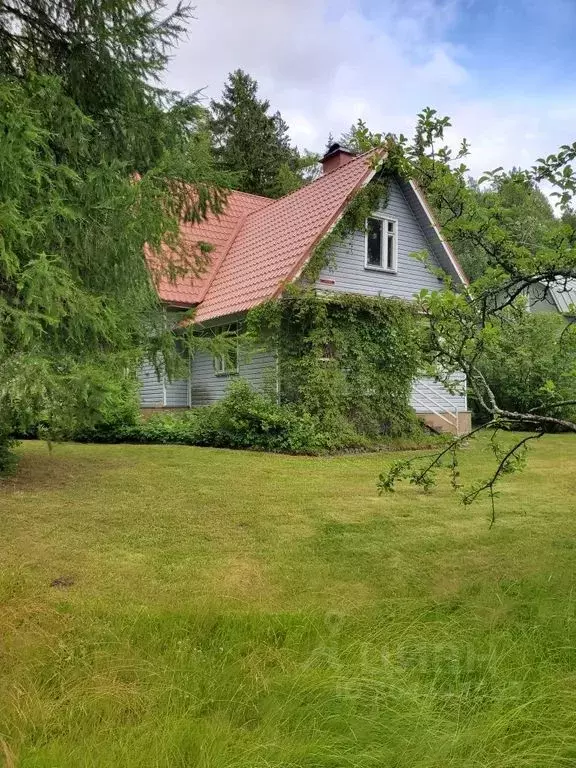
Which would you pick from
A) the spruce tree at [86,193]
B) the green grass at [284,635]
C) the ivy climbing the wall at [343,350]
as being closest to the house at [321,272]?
the ivy climbing the wall at [343,350]

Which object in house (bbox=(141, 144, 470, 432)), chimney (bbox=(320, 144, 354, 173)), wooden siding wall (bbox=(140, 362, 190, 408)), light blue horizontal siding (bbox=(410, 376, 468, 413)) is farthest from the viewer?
chimney (bbox=(320, 144, 354, 173))

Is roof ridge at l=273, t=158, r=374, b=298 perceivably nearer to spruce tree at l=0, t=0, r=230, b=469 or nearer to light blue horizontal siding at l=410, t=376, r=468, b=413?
light blue horizontal siding at l=410, t=376, r=468, b=413

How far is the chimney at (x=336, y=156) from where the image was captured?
17.8 m

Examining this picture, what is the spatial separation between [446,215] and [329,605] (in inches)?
116

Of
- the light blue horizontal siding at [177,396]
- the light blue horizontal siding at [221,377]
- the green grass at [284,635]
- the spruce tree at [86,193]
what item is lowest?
the green grass at [284,635]

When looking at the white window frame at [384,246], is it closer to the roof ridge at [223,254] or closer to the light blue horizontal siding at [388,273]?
the light blue horizontal siding at [388,273]

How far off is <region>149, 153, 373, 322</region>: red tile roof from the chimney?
1774mm

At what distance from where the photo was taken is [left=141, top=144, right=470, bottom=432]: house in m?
13.6

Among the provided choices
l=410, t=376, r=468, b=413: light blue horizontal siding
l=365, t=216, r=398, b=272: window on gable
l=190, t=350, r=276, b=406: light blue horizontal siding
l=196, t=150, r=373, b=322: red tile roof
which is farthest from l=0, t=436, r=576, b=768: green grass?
l=365, t=216, r=398, b=272: window on gable

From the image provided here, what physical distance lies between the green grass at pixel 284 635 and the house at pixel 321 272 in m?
Result: 7.02

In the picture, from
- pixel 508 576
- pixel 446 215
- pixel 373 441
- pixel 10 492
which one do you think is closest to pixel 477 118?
pixel 446 215

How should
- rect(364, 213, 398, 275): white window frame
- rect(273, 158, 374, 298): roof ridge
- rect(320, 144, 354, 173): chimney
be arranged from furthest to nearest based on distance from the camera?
rect(320, 144, 354, 173): chimney
rect(364, 213, 398, 275): white window frame
rect(273, 158, 374, 298): roof ridge

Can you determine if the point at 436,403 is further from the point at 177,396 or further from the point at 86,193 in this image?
the point at 86,193

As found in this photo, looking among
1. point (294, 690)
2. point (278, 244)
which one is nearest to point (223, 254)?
point (278, 244)
